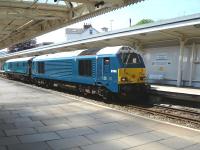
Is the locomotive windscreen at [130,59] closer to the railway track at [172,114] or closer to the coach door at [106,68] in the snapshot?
the coach door at [106,68]

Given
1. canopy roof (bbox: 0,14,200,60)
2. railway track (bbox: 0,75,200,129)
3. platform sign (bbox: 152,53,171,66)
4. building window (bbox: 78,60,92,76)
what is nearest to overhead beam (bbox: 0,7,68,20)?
building window (bbox: 78,60,92,76)

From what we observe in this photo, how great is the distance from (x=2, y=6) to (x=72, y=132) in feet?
20.1

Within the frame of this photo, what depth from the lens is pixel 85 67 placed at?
18.8 metres

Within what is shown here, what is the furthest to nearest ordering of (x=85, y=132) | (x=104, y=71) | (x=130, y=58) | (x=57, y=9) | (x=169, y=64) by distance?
(x=169, y=64) → (x=104, y=71) → (x=130, y=58) → (x=57, y=9) → (x=85, y=132)

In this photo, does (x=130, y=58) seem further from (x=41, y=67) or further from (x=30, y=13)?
(x=41, y=67)

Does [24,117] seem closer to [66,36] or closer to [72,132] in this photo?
[72,132]

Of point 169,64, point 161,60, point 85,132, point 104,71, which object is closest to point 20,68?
point 161,60

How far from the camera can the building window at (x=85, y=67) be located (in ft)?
59.8

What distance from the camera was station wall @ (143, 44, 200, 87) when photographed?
18672mm

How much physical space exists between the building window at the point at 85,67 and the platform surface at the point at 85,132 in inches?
208

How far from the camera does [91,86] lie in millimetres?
18219

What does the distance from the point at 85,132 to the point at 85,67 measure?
9725 millimetres

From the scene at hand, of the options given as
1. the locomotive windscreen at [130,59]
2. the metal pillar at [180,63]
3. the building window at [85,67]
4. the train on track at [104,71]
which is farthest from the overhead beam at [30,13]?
the metal pillar at [180,63]

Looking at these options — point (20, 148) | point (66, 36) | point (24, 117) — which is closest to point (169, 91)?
point (24, 117)
